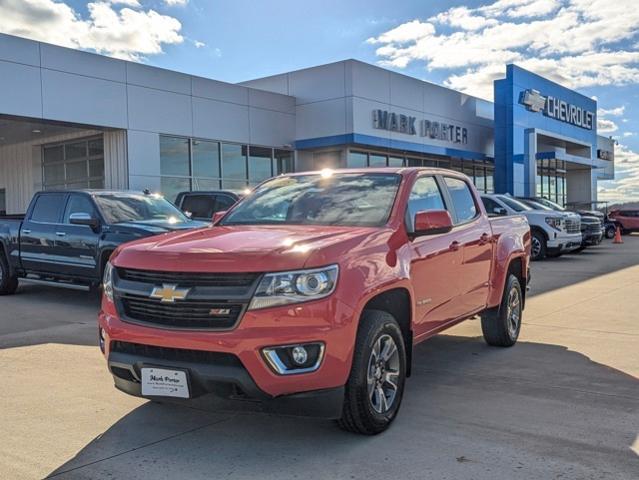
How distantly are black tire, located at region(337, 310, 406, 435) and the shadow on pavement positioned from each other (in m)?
0.13

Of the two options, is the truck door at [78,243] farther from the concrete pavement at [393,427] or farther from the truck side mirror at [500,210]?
the truck side mirror at [500,210]

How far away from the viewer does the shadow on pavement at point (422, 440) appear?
143 inches

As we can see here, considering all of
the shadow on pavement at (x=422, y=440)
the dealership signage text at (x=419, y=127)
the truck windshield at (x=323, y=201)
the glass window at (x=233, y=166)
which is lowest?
the shadow on pavement at (x=422, y=440)

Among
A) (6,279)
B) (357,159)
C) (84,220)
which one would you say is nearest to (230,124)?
(357,159)

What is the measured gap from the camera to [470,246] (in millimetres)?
5699

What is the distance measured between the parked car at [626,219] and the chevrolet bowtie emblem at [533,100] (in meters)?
6.48

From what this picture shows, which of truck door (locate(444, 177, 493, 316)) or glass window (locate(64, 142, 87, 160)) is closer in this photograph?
truck door (locate(444, 177, 493, 316))

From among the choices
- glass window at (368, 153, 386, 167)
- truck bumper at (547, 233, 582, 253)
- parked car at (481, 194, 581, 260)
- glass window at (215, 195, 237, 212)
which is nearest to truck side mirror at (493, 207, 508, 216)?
parked car at (481, 194, 581, 260)

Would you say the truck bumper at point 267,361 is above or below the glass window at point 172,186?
below

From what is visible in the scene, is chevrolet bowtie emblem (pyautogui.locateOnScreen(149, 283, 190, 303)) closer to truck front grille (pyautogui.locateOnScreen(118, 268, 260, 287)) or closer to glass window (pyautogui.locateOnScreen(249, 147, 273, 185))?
truck front grille (pyautogui.locateOnScreen(118, 268, 260, 287))

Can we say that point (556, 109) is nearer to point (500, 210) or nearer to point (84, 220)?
point (500, 210)

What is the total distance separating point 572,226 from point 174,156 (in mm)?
12215

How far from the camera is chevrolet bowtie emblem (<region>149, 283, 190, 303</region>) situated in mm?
3775

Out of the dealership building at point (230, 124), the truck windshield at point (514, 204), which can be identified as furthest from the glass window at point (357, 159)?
the truck windshield at point (514, 204)
